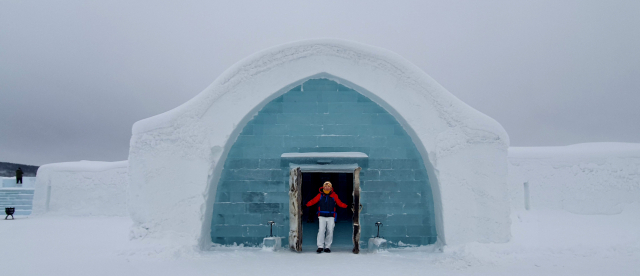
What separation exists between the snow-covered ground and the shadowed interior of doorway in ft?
3.45

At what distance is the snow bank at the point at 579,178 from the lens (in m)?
9.26

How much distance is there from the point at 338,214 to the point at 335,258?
7.93 metres

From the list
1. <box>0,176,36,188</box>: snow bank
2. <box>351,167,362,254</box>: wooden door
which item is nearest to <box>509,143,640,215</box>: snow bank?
<box>351,167,362,254</box>: wooden door

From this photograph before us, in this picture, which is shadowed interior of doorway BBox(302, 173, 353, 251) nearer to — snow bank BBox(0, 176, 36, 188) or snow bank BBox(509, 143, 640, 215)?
A: snow bank BBox(509, 143, 640, 215)

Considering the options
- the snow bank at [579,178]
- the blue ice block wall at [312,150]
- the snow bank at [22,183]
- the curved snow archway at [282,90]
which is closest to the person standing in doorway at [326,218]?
the blue ice block wall at [312,150]

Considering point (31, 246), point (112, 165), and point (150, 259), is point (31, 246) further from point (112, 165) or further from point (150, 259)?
point (112, 165)

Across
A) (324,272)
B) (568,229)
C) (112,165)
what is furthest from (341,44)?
(112,165)

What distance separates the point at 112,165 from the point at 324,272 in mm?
10661

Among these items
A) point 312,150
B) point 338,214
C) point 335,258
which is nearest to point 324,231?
point 335,258

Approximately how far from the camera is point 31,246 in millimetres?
6934

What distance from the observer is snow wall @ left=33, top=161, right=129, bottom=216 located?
12391 millimetres

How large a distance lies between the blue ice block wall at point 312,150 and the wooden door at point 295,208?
301 millimetres

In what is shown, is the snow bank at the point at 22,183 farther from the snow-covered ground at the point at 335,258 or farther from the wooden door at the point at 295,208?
the wooden door at the point at 295,208

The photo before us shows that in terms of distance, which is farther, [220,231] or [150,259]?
[220,231]
